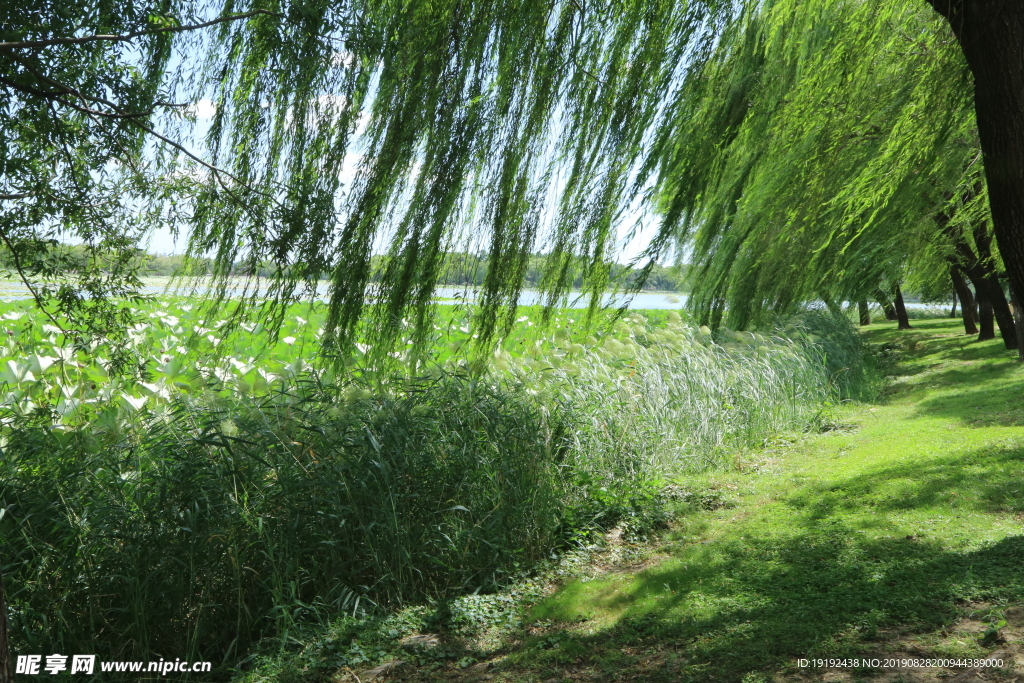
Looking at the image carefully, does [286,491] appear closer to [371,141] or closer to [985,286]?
[371,141]

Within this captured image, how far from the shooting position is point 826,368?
1052 cm

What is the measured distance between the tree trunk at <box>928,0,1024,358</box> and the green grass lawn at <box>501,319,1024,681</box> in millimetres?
1541

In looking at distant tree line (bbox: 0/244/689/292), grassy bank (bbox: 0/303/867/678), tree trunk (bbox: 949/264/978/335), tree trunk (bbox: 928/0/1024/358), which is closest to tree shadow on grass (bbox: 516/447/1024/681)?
grassy bank (bbox: 0/303/867/678)

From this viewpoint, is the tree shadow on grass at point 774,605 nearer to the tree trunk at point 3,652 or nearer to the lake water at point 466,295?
the lake water at point 466,295

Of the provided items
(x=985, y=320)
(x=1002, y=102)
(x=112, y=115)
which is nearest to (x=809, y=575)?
(x=1002, y=102)

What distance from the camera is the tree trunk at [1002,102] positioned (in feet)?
10.6

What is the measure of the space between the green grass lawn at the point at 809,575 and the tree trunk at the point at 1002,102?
5.05ft

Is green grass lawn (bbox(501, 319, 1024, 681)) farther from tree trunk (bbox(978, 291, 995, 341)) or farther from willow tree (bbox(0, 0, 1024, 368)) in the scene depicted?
tree trunk (bbox(978, 291, 995, 341))

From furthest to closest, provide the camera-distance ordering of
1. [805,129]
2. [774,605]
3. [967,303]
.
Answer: [967,303]
[805,129]
[774,605]

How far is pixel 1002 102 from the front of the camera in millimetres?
3301

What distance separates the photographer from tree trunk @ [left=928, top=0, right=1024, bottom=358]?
323 centimetres

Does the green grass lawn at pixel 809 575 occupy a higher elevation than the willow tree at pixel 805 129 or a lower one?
lower

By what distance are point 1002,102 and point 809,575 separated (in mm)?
2428

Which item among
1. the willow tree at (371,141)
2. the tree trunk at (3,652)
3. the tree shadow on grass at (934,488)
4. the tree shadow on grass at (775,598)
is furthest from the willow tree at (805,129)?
the tree trunk at (3,652)
